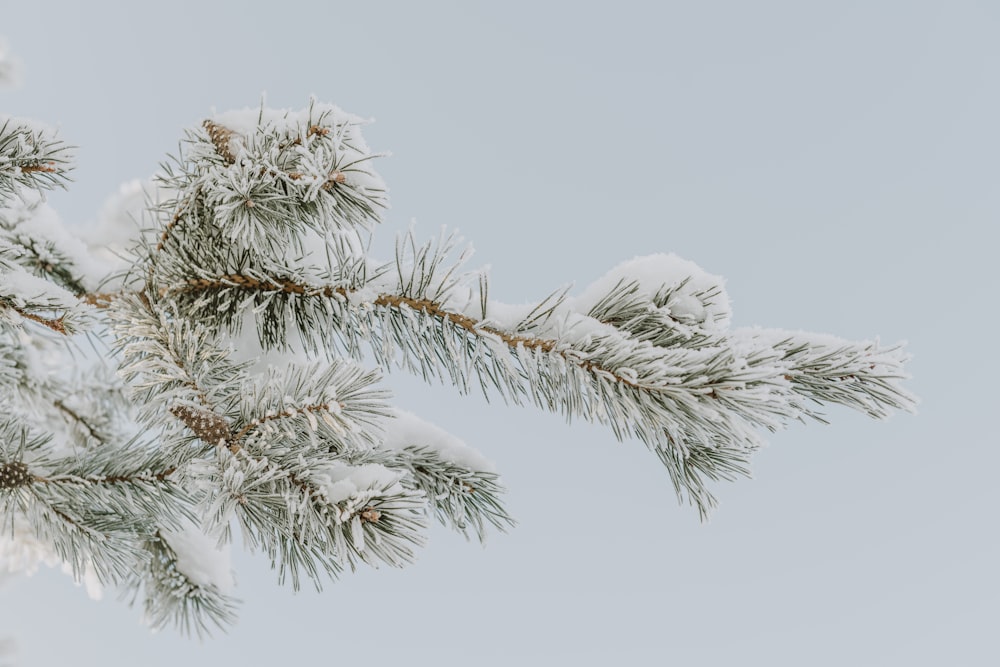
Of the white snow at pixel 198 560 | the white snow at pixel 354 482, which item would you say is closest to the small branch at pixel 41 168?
the white snow at pixel 354 482

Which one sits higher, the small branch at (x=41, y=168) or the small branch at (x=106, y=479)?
the small branch at (x=41, y=168)

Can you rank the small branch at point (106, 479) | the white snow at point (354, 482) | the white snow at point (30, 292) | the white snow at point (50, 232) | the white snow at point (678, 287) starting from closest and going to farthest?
the white snow at point (354, 482)
the white snow at point (678, 287)
the white snow at point (30, 292)
the small branch at point (106, 479)
the white snow at point (50, 232)

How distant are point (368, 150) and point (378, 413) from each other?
0.49 meters

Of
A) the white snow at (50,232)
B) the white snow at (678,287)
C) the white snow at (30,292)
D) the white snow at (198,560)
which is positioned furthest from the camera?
the white snow at (198,560)

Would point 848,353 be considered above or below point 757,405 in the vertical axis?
above

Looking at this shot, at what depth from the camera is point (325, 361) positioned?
4.57 ft

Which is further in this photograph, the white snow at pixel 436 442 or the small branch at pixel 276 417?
the white snow at pixel 436 442

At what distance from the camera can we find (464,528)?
1616mm

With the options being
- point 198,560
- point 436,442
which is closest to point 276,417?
point 436,442

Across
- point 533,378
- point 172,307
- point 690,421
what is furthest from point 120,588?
point 690,421

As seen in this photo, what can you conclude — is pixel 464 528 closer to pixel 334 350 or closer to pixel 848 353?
pixel 334 350

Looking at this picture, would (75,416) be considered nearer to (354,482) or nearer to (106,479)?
(106,479)

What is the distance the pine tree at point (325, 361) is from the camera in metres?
1.14

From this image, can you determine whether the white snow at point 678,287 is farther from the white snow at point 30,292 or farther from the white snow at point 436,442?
Result: the white snow at point 30,292
